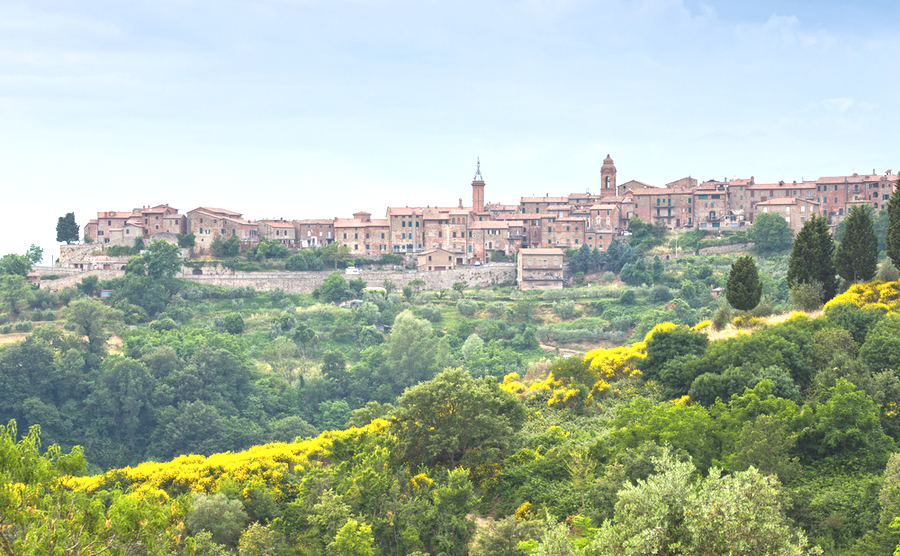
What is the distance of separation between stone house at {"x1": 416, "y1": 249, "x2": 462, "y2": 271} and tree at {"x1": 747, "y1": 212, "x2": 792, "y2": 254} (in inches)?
849

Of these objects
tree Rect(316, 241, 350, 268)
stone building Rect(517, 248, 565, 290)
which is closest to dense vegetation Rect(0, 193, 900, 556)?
stone building Rect(517, 248, 565, 290)

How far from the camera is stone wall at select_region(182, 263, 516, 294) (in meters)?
58.8

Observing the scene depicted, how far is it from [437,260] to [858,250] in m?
37.9

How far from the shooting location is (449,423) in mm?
20391

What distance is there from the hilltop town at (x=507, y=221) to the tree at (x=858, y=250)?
35.3 m

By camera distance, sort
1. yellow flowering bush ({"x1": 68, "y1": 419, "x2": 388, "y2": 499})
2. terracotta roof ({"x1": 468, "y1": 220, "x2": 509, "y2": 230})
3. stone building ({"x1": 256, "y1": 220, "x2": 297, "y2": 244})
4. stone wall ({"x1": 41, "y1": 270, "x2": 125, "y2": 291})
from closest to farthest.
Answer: yellow flowering bush ({"x1": 68, "y1": 419, "x2": 388, "y2": 499}) → stone wall ({"x1": 41, "y1": 270, "x2": 125, "y2": 291}) → terracotta roof ({"x1": 468, "y1": 220, "x2": 509, "y2": 230}) → stone building ({"x1": 256, "y1": 220, "x2": 297, "y2": 244})

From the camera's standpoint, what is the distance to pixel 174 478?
22188 mm

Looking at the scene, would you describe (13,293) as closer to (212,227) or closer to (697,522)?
(212,227)

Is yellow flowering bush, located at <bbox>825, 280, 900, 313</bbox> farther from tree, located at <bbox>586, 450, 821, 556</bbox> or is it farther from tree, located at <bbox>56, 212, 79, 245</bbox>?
tree, located at <bbox>56, 212, 79, 245</bbox>

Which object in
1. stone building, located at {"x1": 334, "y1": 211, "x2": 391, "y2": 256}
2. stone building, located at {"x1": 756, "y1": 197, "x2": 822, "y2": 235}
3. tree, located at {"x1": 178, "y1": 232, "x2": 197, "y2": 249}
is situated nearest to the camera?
stone building, located at {"x1": 756, "y1": 197, "x2": 822, "y2": 235}

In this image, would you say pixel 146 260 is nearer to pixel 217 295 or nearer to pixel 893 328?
pixel 217 295

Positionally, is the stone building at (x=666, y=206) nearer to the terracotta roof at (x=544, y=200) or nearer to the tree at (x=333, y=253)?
the terracotta roof at (x=544, y=200)

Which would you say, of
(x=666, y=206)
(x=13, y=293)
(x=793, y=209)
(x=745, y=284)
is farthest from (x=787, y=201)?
(x=13, y=293)

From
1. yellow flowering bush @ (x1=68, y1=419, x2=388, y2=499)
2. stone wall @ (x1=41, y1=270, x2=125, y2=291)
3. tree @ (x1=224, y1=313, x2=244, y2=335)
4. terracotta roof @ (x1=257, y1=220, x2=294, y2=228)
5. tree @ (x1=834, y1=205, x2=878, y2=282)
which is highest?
terracotta roof @ (x1=257, y1=220, x2=294, y2=228)
